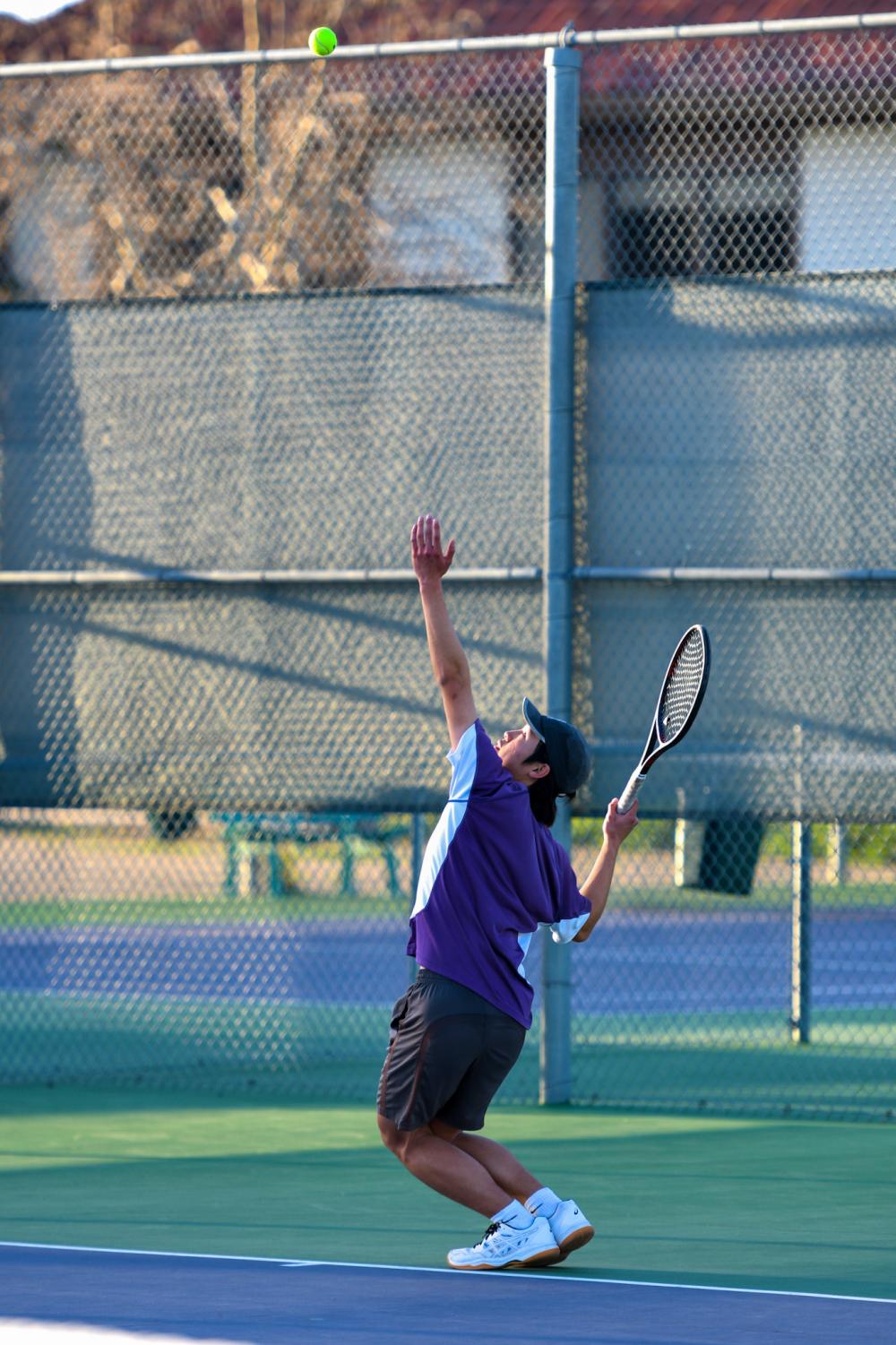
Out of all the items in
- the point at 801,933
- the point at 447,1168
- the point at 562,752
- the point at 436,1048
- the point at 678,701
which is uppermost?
the point at 678,701

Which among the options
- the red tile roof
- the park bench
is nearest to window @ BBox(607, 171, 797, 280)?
the red tile roof

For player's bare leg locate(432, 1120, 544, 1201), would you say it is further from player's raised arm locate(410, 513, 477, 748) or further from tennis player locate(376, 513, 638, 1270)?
player's raised arm locate(410, 513, 477, 748)

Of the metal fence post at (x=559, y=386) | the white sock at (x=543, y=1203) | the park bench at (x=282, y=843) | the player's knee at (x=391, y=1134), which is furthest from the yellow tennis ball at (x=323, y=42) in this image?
the park bench at (x=282, y=843)

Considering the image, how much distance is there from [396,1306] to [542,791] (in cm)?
140

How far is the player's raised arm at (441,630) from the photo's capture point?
18.9ft

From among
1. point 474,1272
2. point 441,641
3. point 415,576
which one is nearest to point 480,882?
point 441,641

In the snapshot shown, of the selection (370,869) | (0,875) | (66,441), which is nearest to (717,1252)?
(66,441)

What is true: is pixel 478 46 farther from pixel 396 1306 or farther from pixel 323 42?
pixel 396 1306

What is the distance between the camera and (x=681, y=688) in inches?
255

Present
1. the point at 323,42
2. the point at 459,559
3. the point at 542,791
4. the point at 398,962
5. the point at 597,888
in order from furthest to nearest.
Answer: the point at 398,962
the point at 459,559
the point at 323,42
the point at 597,888
the point at 542,791

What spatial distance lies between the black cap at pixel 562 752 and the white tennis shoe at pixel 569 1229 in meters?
1.08

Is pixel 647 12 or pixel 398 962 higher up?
pixel 647 12

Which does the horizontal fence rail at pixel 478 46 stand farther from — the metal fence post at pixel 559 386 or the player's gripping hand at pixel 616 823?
the player's gripping hand at pixel 616 823

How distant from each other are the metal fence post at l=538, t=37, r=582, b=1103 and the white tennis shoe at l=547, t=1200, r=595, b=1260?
291cm
